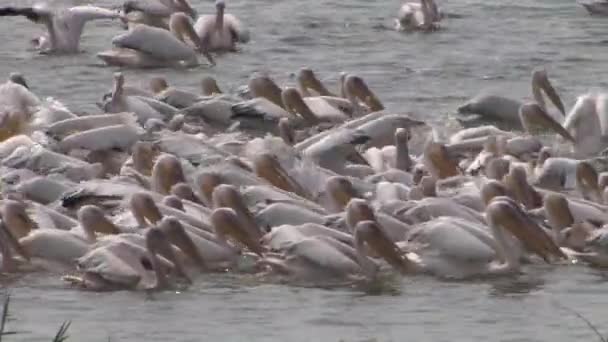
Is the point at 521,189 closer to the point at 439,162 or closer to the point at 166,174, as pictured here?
the point at 439,162

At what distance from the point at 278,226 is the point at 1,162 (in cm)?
247

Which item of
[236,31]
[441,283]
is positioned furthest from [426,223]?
[236,31]

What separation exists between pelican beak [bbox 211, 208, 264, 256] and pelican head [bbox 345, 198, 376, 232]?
47 cm

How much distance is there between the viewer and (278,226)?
10.6 meters

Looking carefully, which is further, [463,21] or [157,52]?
[463,21]

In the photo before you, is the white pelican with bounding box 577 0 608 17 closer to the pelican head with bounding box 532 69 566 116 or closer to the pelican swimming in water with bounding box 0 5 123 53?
the pelican swimming in water with bounding box 0 5 123 53

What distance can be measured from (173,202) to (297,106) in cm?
369

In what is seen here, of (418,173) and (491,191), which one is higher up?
(491,191)

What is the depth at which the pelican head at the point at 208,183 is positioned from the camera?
37.5 ft

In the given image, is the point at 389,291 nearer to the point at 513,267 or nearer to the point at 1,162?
the point at 513,267

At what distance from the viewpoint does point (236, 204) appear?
420 inches

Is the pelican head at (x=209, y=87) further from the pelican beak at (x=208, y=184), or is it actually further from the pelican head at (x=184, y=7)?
the pelican head at (x=184, y=7)

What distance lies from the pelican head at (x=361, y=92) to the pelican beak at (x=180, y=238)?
4996 mm

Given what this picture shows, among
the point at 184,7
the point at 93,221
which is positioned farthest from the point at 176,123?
the point at 184,7
